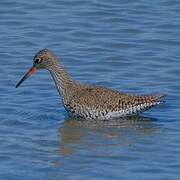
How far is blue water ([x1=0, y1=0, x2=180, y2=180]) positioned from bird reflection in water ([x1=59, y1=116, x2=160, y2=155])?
0.01 meters

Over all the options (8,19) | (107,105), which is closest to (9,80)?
(107,105)

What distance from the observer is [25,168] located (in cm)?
1214

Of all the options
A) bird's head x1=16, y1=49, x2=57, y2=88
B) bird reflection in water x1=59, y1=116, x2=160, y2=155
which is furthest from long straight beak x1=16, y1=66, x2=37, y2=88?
bird reflection in water x1=59, y1=116, x2=160, y2=155

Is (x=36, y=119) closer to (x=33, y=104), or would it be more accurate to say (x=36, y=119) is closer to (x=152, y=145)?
→ (x=33, y=104)

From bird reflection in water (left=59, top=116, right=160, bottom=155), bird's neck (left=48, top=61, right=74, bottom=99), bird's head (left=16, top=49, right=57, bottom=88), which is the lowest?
bird reflection in water (left=59, top=116, right=160, bottom=155)

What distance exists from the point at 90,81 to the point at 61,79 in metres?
1.09

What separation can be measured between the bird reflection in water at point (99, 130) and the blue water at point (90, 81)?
0.01 metres

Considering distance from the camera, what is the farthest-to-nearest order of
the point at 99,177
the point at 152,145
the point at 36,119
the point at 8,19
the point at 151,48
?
the point at 8,19, the point at 151,48, the point at 36,119, the point at 152,145, the point at 99,177

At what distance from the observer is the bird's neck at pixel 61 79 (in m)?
14.9

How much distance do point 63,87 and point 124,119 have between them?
3.47 feet

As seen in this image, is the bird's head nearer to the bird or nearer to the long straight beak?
the long straight beak

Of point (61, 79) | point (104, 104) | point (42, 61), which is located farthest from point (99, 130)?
point (42, 61)

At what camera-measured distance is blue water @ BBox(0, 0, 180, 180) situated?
12367 mm

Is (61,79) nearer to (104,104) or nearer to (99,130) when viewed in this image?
(104,104)
